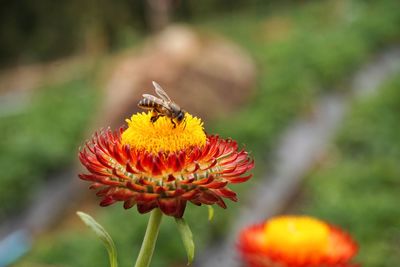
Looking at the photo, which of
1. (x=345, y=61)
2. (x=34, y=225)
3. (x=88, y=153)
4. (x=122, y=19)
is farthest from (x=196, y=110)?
(x=122, y=19)

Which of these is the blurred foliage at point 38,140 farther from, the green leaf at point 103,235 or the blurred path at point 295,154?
the green leaf at point 103,235

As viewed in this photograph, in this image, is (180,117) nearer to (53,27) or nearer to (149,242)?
(149,242)

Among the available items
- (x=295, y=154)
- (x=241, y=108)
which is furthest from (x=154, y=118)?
(x=241, y=108)

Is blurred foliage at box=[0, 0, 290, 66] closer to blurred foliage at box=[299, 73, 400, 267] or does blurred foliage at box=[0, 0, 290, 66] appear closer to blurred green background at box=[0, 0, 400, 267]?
blurred green background at box=[0, 0, 400, 267]

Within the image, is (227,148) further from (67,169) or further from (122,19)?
(122,19)

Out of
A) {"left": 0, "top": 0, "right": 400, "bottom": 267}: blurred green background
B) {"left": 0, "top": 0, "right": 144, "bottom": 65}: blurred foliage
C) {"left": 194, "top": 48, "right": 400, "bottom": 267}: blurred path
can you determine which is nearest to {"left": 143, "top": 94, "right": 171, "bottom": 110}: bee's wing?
{"left": 0, "top": 0, "right": 400, "bottom": 267}: blurred green background
